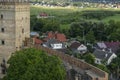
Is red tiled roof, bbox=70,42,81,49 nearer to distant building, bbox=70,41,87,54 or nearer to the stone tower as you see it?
distant building, bbox=70,41,87,54

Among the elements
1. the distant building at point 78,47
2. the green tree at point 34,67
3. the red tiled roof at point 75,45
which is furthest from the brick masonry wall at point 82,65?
the red tiled roof at point 75,45

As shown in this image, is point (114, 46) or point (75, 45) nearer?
point (114, 46)

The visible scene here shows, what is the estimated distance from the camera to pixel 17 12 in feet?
132

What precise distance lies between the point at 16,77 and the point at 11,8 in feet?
29.5

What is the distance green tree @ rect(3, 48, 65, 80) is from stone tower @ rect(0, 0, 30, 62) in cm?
505

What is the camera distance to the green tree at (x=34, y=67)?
3350cm

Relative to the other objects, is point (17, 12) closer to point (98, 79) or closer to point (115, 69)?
point (98, 79)

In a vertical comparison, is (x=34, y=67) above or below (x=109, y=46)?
above

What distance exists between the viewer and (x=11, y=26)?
4003cm

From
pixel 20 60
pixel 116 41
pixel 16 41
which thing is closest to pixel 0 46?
pixel 16 41

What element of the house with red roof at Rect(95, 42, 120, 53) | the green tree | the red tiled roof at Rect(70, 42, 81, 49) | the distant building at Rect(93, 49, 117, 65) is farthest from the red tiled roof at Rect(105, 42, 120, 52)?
the green tree

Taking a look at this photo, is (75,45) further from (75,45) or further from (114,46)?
(114,46)

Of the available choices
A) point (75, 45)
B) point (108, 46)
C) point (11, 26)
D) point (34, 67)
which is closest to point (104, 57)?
point (75, 45)

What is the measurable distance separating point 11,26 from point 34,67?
7.89 meters
